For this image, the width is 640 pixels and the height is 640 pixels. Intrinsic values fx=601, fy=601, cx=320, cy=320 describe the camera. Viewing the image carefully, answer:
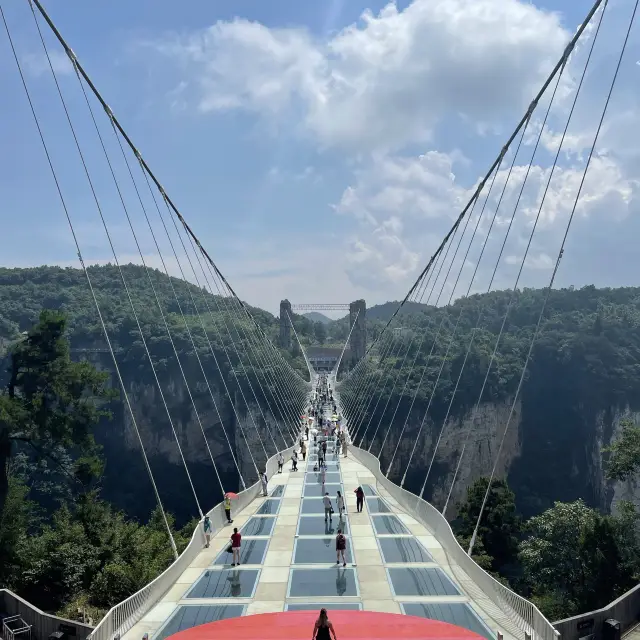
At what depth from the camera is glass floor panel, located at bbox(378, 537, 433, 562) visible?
358 inches

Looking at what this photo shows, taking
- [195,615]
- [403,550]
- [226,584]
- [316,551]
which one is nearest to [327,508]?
[316,551]

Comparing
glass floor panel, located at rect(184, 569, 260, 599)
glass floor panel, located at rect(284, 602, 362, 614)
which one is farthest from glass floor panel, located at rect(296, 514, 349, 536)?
glass floor panel, located at rect(284, 602, 362, 614)

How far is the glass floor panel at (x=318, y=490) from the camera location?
1456cm

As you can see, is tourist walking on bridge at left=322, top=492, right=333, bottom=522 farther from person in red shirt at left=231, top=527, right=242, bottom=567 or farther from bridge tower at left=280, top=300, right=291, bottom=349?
bridge tower at left=280, top=300, right=291, bottom=349

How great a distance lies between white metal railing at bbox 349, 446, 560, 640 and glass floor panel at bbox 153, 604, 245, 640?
298cm

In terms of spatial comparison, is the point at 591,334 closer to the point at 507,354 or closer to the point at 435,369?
the point at 507,354

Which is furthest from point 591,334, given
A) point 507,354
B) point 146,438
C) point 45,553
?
point 45,553

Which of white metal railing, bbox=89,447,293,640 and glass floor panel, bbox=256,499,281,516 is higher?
white metal railing, bbox=89,447,293,640

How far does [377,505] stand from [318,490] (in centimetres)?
233

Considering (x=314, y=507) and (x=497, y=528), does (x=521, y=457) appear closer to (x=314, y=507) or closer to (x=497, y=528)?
(x=497, y=528)

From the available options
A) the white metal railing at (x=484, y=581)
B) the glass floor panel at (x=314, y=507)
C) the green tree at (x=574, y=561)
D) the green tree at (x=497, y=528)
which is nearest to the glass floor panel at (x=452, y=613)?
the white metal railing at (x=484, y=581)

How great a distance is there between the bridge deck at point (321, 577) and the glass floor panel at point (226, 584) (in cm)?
1

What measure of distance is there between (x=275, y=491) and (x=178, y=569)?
7.04 meters

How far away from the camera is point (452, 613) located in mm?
6797
